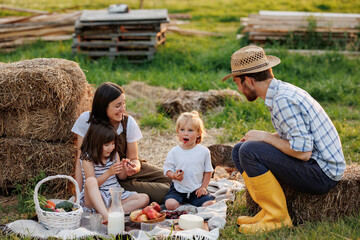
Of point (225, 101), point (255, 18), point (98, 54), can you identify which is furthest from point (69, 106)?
point (255, 18)

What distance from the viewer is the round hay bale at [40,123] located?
5.36 m

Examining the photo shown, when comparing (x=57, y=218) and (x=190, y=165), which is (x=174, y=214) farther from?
(x=57, y=218)

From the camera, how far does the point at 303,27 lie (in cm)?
1220

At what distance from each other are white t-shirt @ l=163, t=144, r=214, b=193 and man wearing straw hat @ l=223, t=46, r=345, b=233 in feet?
2.78

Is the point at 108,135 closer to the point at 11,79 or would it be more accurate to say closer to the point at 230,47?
the point at 11,79

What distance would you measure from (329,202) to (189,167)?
1563 millimetres

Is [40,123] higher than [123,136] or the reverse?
higher

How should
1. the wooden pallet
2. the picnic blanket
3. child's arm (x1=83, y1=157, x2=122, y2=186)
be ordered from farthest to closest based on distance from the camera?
the wooden pallet → child's arm (x1=83, y1=157, x2=122, y2=186) → the picnic blanket

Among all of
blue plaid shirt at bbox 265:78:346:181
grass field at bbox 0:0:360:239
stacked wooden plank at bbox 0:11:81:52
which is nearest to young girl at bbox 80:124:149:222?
grass field at bbox 0:0:360:239

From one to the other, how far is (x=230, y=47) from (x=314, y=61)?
2.28 m

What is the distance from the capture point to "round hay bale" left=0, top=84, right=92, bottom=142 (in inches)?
211

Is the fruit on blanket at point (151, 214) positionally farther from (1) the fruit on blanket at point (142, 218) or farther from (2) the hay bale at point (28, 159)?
(2) the hay bale at point (28, 159)

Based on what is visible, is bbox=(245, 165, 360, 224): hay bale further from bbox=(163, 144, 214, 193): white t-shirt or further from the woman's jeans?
bbox=(163, 144, 214, 193): white t-shirt

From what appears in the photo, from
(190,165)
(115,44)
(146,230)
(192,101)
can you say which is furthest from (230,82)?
(146,230)
